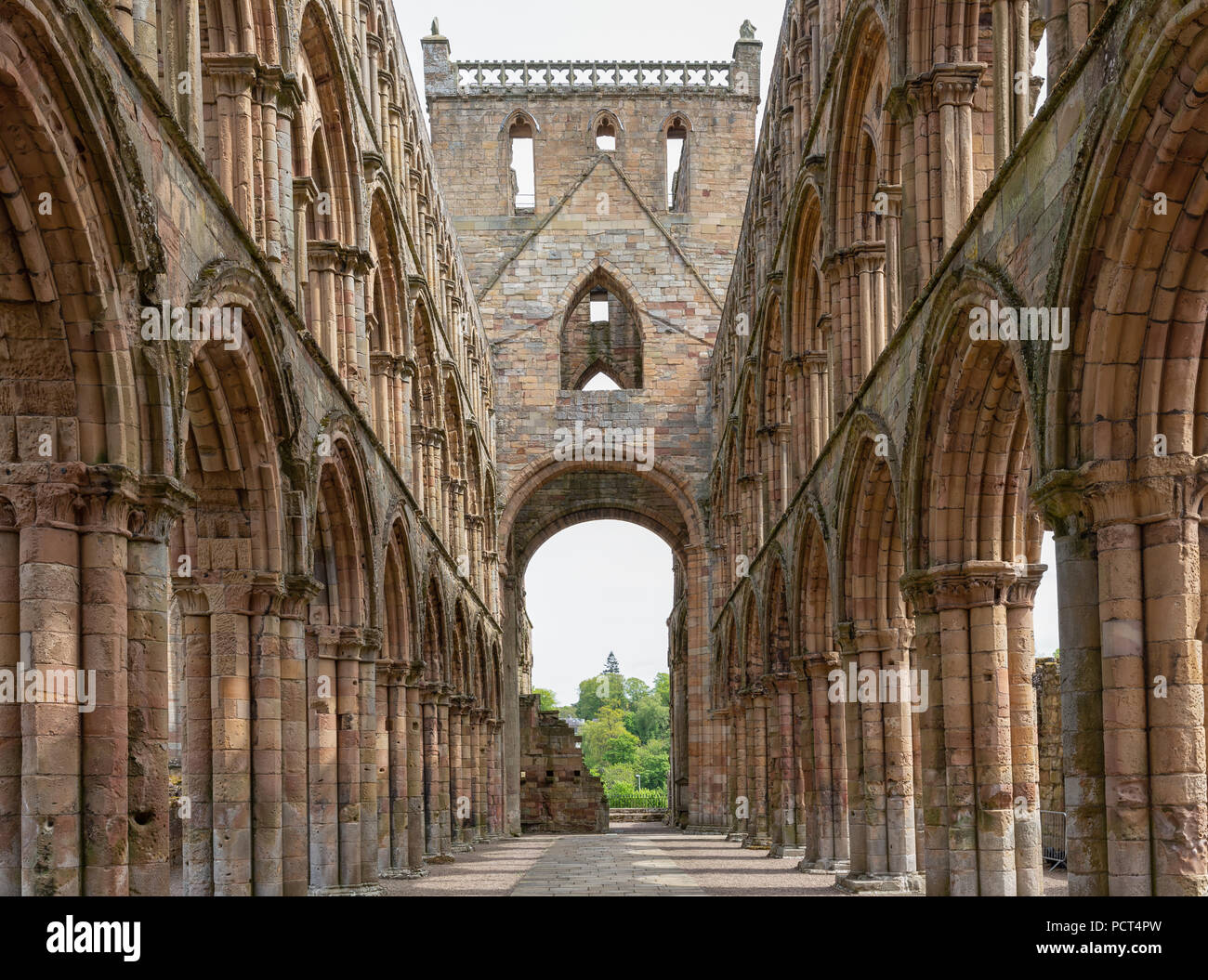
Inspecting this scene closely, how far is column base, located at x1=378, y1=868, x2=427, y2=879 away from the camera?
827 inches

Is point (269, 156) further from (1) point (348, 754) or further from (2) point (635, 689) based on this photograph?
(2) point (635, 689)

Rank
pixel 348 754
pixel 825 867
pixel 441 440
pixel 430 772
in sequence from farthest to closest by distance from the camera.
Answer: pixel 441 440, pixel 430 772, pixel 825 867, pixel 348 754

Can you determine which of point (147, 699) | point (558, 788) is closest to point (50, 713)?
point (147, 699)

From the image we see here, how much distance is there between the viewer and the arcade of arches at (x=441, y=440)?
9094 mm

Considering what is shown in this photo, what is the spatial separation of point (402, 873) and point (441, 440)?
33.2ft

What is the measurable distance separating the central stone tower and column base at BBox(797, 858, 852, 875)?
1904 centimetres

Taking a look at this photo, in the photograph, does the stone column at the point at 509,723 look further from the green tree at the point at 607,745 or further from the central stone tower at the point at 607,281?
the green tree at the point at 607,745

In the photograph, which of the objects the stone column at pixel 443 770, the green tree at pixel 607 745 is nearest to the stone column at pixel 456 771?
the stone column at pixel 443 770

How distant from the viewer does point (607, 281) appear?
4175 cm

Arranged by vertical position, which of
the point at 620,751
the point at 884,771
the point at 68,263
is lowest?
the point at 620,751

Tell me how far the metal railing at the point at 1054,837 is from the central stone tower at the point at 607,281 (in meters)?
20.1
